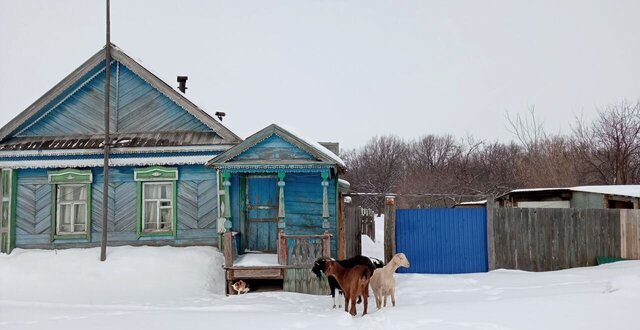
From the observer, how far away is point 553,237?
12.8 meters

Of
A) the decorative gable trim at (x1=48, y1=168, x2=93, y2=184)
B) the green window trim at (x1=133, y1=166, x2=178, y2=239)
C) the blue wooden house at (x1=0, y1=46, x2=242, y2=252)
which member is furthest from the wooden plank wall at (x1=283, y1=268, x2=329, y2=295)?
the decorative gable trim at (x1=48, y1=168, x2=93, y2=184)

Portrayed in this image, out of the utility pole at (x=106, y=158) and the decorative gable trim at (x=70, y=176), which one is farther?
the decorative gable trim at (x=70, y=176)

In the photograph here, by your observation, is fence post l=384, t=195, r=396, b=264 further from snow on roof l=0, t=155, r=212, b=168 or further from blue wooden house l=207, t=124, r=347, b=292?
snow on roof l=0, t=155, r=212, b=168

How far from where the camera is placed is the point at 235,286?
12.2m

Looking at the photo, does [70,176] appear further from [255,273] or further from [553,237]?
[553,237]

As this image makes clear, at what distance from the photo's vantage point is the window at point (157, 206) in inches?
571

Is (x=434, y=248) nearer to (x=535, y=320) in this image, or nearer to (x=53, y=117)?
(x=535, y=320)

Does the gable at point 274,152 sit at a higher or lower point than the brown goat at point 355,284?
higher

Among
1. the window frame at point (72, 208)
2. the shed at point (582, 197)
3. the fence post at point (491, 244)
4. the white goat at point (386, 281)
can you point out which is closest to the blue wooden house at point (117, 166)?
the window frame at point (72, 208)

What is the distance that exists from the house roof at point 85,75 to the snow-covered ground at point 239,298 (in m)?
3.35

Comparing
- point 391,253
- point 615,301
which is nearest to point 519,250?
point 391,253

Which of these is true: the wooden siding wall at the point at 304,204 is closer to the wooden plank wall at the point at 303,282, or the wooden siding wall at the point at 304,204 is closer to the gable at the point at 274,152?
the gable at the point at 274,152

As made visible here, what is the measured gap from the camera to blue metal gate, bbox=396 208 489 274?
1312 cm

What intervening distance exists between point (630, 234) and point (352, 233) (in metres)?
7.30
